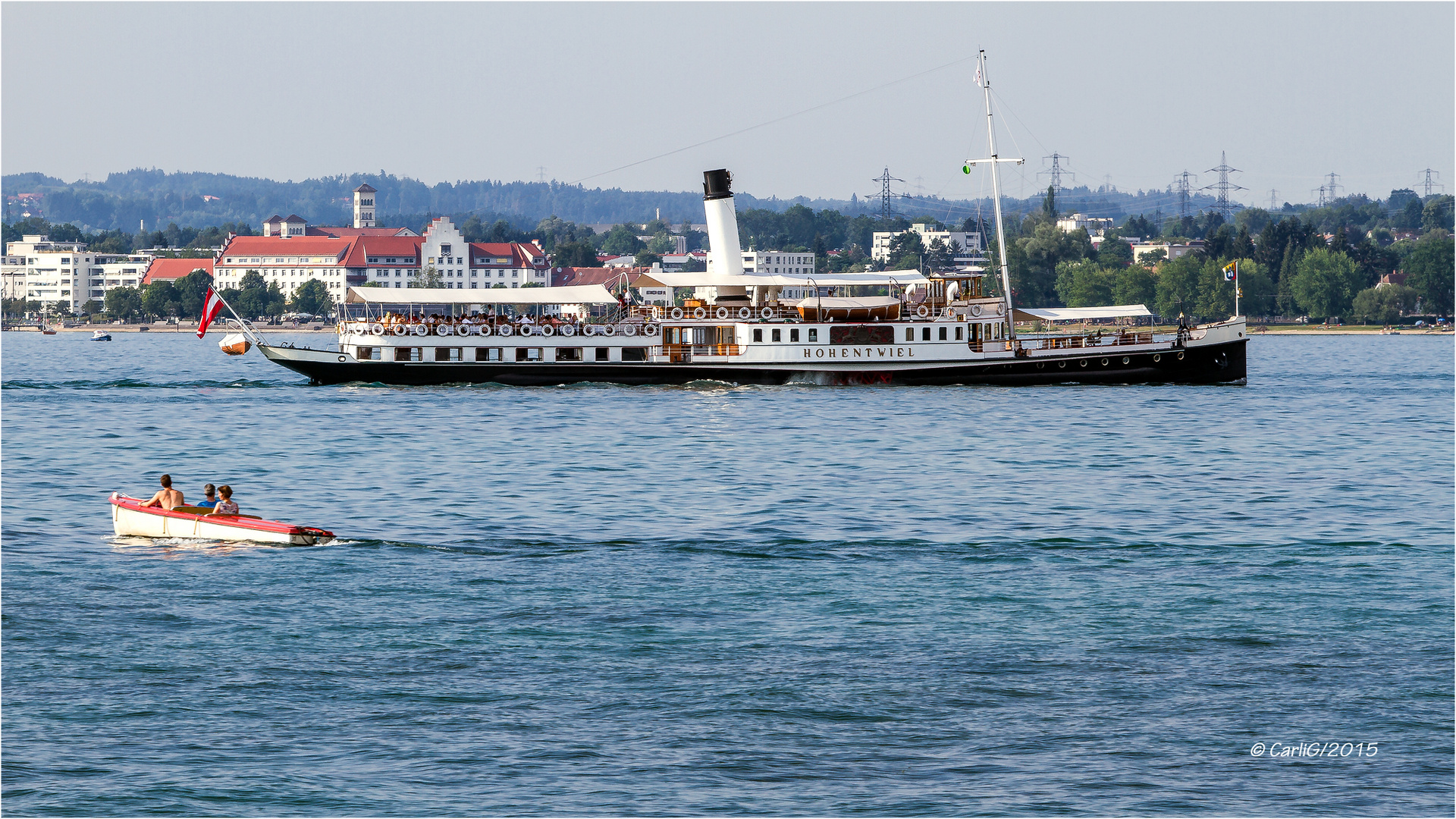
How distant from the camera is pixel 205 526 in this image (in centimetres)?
3872

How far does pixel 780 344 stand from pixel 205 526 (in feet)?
180

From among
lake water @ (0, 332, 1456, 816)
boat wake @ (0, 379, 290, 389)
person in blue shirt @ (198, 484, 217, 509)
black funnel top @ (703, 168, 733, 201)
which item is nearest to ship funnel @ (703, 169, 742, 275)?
black funnel top @ (703, 168, 733, 201)

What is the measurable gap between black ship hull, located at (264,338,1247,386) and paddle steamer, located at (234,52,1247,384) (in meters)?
0.08

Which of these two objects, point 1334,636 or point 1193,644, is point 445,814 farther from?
point 1334,636

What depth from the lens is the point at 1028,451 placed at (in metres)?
62.3

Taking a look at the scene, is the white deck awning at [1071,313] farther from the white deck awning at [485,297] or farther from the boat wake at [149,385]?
the boat wake at [149,385]

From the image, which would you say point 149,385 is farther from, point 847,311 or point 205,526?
point 205,526

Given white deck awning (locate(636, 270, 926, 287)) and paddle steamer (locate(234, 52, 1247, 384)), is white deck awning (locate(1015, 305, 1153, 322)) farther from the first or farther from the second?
white deck awning (locate(636, 270, 926, 287))

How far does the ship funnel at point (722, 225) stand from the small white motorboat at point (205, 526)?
60871mm

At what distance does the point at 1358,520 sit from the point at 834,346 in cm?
4746

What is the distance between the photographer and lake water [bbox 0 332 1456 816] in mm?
23156

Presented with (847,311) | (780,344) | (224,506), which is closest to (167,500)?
(224,506)

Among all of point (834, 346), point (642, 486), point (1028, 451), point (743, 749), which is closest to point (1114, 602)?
point (743, 749)

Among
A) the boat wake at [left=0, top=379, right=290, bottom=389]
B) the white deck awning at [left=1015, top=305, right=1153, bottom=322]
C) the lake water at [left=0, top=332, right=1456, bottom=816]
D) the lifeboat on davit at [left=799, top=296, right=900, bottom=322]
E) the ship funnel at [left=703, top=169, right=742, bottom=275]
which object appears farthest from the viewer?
the boat wake at [left=0, top=379, right=290, bottom=389]
